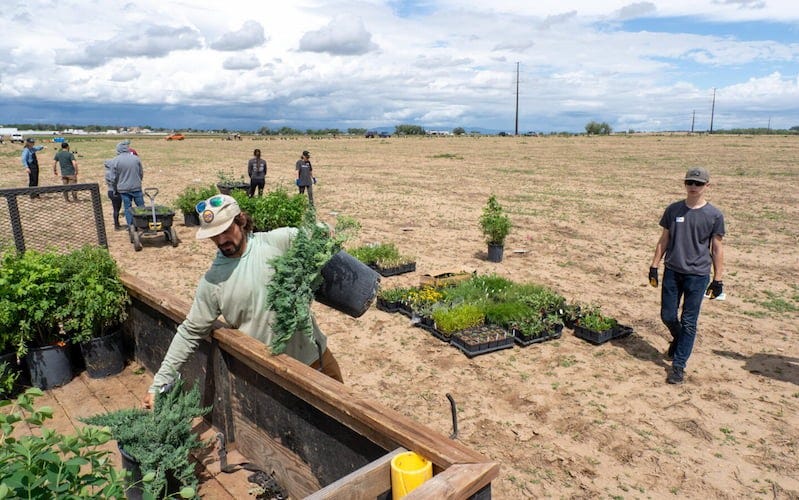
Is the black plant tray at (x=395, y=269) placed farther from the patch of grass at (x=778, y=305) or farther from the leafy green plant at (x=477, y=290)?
the patch of grass at (x=778, y=305)

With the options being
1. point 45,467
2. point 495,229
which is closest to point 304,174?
point 495,229

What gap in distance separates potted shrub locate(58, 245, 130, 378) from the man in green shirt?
1.55 m

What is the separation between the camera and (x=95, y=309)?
414 cm

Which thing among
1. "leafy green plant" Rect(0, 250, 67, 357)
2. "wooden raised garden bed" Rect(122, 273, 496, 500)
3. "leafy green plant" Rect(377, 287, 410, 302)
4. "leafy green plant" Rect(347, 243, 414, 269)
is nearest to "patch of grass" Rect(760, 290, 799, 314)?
"leafy green plant" Rect(377, 287, 410, 302)

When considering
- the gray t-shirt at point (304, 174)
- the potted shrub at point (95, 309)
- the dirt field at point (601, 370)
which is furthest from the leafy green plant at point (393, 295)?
the gray t-shirt at point (304, 174)

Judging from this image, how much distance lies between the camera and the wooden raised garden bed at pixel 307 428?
204 centimetres

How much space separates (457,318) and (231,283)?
392 cm

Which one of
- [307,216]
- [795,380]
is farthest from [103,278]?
[795,380]

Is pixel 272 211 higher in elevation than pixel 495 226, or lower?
higher

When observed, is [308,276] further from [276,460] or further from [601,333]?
[601,333]

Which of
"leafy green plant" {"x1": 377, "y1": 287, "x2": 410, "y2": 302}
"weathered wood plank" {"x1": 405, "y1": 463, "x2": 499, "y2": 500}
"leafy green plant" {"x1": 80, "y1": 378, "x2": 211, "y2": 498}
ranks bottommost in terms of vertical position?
"leafy green plant" {"x1": 377, "y1": 287, "x2": 410, "y2": 302}

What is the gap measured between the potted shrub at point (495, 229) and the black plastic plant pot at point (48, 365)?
700cm

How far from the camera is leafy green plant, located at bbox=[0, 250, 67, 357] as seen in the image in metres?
3.89

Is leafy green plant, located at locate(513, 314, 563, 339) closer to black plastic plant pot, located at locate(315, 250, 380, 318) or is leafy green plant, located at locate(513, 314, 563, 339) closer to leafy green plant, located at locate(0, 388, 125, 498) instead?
black plastic plant pot, located at locate(315, 250, 380, 318)
